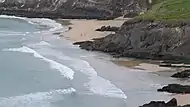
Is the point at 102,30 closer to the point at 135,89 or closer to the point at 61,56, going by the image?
the point at 61,56

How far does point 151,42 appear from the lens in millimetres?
40688

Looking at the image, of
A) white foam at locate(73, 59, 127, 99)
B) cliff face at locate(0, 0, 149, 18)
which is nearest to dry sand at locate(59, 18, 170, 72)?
white foam at locate(73, 59, 127, 99)

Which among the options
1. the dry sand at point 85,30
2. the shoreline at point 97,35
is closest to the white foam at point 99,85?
the shoreline at point 97,35

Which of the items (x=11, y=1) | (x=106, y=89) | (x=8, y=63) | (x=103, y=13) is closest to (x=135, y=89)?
(x=106, y=89)

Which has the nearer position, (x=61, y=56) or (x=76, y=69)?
(x=76, y=69)

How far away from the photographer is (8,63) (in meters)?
40.0

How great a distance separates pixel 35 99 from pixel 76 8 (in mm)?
60008

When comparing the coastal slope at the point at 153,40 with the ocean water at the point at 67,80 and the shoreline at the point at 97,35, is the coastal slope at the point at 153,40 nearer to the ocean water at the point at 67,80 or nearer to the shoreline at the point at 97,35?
the shoreline at the point at 97,35

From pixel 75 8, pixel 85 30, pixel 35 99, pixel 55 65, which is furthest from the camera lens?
pixel 75 8

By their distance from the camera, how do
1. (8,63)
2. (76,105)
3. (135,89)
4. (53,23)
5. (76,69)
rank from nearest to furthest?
(76,105) < (135,89) < (76,69) < (8,63) < (53,23)

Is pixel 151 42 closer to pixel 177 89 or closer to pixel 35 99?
pixel 177 89

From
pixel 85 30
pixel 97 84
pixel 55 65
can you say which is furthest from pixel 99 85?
pixel 85 30

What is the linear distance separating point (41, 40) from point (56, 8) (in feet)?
111

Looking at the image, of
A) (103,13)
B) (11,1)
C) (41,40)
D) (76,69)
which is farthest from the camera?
(11,1)
